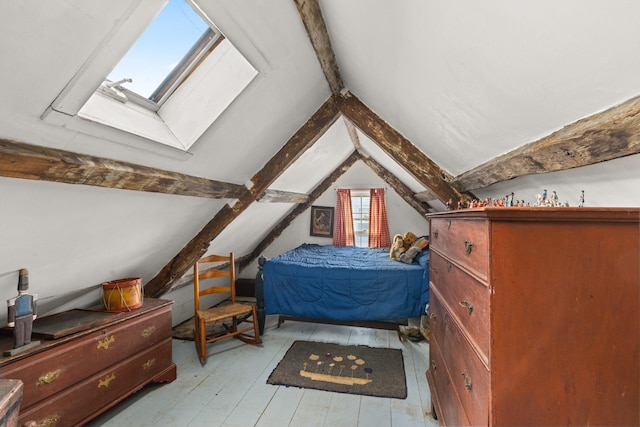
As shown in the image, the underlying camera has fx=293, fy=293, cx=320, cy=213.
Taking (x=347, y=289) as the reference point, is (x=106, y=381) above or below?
below

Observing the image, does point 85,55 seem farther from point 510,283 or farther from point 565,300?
point 565,300

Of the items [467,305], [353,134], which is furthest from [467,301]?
[353,134]

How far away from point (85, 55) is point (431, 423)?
269 cm

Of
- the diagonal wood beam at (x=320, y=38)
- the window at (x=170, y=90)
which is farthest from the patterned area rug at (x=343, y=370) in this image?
the diagonal wood beam at (x=320, y=38)

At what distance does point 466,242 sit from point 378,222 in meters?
3.78

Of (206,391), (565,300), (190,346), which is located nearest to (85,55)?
(565,300)

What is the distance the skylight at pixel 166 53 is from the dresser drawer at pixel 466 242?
1.63 m

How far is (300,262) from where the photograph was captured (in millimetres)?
3568

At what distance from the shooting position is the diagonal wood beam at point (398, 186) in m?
4.70

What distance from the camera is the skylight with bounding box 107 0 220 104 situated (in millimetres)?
1534

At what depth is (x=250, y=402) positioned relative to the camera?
86.4 inches

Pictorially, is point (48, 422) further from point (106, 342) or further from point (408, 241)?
point (408, 241)

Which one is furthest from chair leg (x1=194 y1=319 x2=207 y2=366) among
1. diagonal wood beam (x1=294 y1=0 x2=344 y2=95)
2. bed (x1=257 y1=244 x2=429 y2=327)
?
diagonal wood beam (x1=294 y1=0 x2=344 y2=95)

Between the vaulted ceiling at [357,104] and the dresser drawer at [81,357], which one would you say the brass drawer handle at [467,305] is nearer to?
the vaulted ceiling at [357,104]
